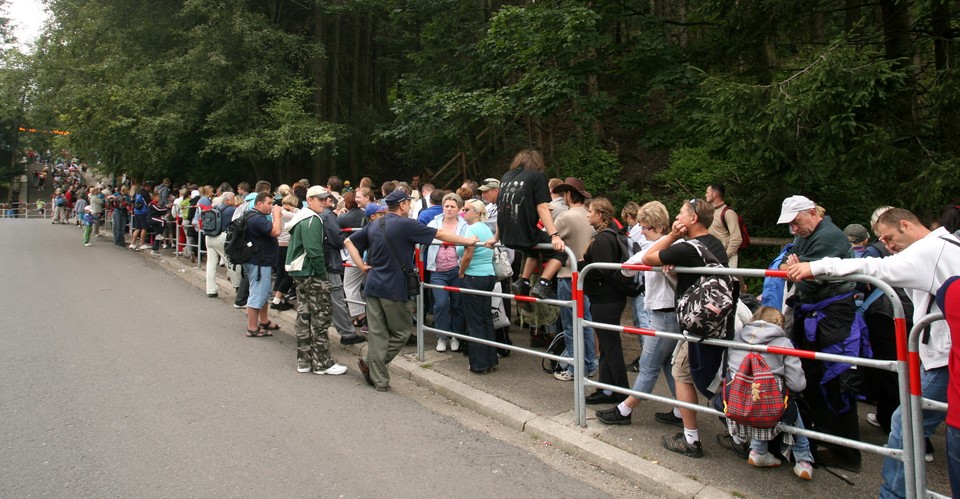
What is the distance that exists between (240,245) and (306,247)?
2.20 meters

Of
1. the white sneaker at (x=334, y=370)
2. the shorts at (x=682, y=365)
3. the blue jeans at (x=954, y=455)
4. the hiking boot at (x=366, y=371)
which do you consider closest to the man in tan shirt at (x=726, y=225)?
the shorts at (x=682, y=365)

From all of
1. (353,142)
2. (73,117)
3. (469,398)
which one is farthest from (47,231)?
(469,398)

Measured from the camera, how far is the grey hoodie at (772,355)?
13.4 ft

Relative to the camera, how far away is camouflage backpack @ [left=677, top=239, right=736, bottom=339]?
423 centimetres

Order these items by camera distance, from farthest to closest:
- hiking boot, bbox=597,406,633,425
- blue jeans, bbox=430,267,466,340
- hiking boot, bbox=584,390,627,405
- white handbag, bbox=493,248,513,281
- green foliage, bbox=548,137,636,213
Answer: green foliage, bbox=548,137,636,213
blue jeans, bbox=430,267,466,340
white handbag, bbox=493,248,513,281
hiking boot, bbox=584,390,627,405
hiking boot, bbox=597,406,633,425

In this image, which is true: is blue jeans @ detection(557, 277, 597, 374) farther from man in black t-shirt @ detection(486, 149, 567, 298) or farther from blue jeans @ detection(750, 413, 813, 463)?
blue jeans @ detection(750, 413, 813, 463)

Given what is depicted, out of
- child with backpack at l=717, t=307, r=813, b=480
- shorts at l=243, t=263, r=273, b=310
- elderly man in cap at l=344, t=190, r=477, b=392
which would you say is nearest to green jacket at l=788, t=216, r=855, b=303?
child with backpack at l=717, t=307, r=813, b=480

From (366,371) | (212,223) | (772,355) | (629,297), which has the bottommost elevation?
(366,371)

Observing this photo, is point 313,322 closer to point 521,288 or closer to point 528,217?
point 521,288

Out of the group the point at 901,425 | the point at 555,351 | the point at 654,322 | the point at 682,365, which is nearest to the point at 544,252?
the point at 555,351

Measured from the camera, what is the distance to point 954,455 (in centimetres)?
298

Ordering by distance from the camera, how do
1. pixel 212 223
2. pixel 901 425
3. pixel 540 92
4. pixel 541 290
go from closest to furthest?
pixel 901 425 → pixel 541 290 → pixel 212 223 → pixel 540 92

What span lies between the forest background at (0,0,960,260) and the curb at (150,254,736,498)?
15.2 ft

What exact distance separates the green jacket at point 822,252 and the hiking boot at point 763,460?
1136mm
